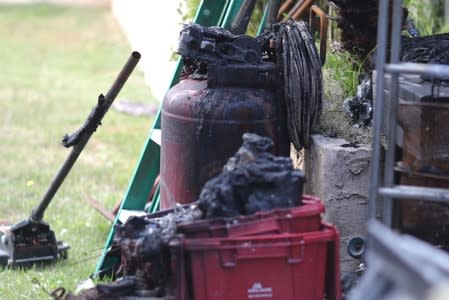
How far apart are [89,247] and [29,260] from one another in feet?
1.99

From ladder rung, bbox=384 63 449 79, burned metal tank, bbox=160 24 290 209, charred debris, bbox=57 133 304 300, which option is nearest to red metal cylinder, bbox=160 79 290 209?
burned metal tank, bbox=160 24 290 209

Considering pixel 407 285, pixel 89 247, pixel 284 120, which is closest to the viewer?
pixel 407 285

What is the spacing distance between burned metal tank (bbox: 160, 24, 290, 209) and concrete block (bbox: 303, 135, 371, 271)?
282 millimetres

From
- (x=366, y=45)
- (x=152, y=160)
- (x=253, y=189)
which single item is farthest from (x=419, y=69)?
(x=152, y=160)

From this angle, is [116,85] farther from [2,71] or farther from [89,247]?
[2,71]

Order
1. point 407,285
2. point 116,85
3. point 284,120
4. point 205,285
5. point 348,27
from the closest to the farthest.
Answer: point 407,285 → point 205,285 → point 284,120 → point 116,85 → point 348,27

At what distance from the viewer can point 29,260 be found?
5.76 meters

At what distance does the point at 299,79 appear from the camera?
4.60 m

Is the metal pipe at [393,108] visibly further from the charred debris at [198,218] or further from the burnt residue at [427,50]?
the burnt residue at [427,50]

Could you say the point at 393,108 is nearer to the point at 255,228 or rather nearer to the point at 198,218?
the point at 255,228

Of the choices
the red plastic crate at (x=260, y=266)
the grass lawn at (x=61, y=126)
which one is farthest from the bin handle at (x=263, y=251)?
the grass lawn at (x=61, y=126)

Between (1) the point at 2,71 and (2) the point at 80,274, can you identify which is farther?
(1) the point at 2,71

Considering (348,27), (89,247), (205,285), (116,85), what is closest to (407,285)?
(205,285)

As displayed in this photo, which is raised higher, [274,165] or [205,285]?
[274,165]
